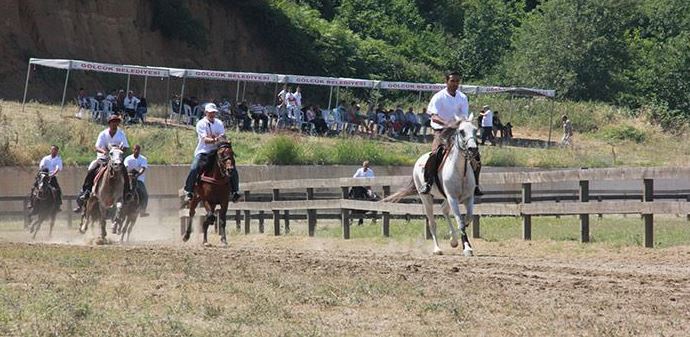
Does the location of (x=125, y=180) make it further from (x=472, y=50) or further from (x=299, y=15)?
(x=472, y=50)

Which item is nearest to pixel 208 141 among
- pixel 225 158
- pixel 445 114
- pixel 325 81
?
pixel 225 158

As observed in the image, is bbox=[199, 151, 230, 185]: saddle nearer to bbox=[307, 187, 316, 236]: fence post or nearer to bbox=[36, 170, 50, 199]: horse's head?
bbox=[307, 187, 316, 236]: fence post

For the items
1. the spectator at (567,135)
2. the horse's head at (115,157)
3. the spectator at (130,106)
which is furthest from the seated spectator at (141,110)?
the horse's head at (115,157)

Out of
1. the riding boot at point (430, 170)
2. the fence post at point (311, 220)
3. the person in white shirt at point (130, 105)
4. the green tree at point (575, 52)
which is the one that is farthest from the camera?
the green tree at point (575, 52)

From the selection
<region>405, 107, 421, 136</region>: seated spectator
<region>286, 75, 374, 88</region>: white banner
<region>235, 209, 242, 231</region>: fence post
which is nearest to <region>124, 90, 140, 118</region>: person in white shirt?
<region>286, 75, 374, 88</region>: white banner

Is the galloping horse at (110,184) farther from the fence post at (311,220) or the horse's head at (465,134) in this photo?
the horse's head at (465,134)

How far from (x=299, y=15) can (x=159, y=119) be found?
20.9m

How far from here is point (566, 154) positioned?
186 ft

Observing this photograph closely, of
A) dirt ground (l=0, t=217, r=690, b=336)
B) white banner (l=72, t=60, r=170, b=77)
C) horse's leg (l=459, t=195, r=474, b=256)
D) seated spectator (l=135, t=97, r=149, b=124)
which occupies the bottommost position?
dirt ground (l=0, t=217, r=690, b=336)

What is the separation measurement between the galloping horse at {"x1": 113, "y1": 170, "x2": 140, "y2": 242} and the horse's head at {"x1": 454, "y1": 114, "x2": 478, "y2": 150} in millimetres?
9667

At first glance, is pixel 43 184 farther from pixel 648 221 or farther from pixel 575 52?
pixel 575 52

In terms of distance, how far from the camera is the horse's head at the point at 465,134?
1869 cm

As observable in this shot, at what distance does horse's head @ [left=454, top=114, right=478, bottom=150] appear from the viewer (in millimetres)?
18688

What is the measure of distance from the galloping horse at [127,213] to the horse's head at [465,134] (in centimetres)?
967
